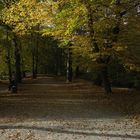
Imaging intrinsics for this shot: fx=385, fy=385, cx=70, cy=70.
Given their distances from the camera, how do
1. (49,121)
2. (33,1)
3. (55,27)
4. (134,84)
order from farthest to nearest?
1. (134,84)
2. (55,27)
3. (33,1)
4. (49,121)

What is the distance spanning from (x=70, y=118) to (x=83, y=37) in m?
9.11

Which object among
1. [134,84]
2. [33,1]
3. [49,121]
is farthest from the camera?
[134,84]

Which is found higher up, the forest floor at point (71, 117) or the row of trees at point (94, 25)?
the row of trees at point (94, 25)

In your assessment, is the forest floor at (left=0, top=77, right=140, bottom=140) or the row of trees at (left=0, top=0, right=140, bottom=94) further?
the row of trees at (left=0, top=0, right=140, bottom=94)

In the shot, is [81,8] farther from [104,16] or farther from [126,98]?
[126,98]

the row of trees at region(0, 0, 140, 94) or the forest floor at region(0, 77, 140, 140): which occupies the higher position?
the row of trees at region(0, 0, 140, 94)

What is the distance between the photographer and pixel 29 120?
1823cm

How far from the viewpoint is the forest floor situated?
1494 cm

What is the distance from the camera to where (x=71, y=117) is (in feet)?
62.5

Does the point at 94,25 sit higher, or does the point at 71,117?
the point at 94,25

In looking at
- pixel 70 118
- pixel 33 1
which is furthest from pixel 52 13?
pixel 70 118

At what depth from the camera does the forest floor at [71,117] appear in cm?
1494

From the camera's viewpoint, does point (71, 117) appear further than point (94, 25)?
No

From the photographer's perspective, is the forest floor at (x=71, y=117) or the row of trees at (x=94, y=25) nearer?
the forest floor at (x=71, y=117)
